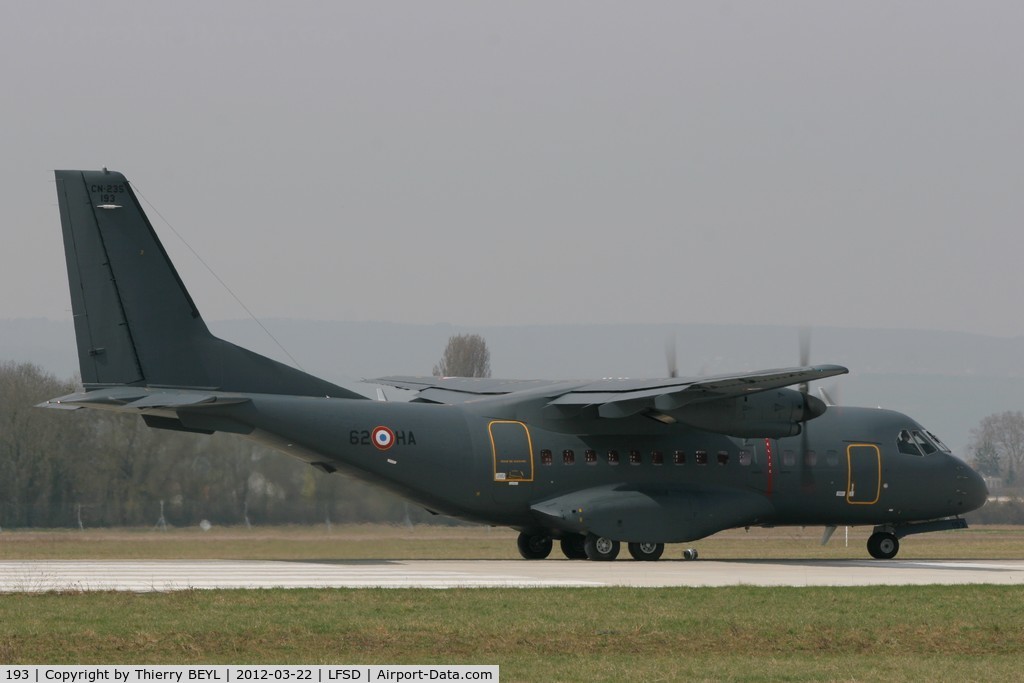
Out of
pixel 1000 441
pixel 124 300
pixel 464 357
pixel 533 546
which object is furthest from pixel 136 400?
pixel 1000 441

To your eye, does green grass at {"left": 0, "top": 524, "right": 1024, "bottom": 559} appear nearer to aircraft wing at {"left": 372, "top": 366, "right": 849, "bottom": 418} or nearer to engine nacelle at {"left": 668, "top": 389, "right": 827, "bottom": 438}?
aircraft wing at {"left": 372, "top": 366, "right": 849, "bottom": 418}

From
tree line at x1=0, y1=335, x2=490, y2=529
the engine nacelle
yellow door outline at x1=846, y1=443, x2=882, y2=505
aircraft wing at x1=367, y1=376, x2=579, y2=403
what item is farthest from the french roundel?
yellow door outline at x1=846, y1=443, x2=882, y2=505

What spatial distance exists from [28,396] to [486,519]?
13.7 m

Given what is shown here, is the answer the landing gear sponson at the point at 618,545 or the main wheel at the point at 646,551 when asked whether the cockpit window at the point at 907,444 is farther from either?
the main wheel at the point at 646,551

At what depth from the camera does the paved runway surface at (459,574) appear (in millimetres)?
22953

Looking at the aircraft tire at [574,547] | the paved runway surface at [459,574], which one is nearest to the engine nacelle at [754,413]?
the paved runway surface at [459,574]

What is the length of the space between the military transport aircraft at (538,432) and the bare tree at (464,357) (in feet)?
81.2

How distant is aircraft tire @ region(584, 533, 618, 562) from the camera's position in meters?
30.3

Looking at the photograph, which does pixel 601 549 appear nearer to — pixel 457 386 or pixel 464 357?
pixel 457 386

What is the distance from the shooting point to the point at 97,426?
34.8 metres

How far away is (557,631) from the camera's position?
57.5 feet

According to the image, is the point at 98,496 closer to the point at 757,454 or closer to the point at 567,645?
the point at 757,454

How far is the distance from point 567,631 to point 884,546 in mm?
18701

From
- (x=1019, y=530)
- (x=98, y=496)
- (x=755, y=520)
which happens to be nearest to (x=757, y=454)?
(x=755, y=520)
